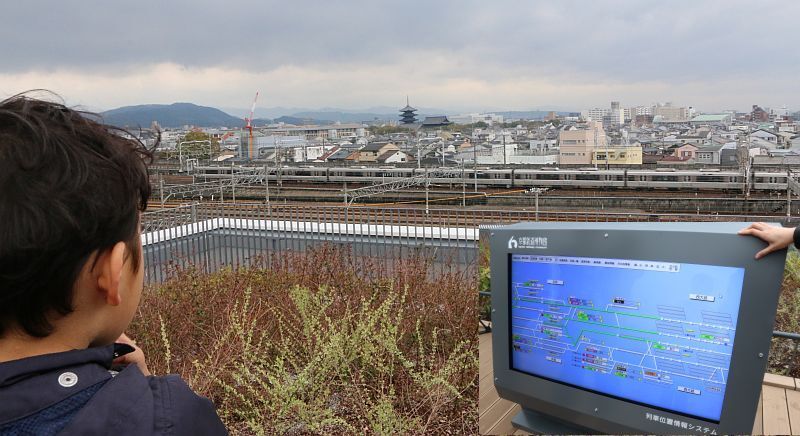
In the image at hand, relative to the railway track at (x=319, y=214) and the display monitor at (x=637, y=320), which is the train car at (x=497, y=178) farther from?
the display monitor at (x=637, y=320)

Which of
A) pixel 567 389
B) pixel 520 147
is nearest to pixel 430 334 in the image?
pixel 520 147

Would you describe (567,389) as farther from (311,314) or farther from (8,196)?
(311,314)

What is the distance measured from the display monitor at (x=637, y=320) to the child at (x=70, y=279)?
55 centimetres

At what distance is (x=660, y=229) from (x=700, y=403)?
0.27m

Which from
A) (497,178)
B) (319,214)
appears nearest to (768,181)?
(497,178)

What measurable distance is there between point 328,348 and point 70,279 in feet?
7.17

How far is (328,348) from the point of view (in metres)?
2.90

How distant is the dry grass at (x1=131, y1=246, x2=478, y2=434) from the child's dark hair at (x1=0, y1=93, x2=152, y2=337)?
1.22 m

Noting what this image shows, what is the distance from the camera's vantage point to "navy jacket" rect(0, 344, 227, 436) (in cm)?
72

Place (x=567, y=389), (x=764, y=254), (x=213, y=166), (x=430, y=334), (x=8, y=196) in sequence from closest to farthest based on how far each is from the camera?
(x=8, y=196) < (x=764, y=254) < (x=567, y=389) < (x=430, y=334) < (x=213, y=166)

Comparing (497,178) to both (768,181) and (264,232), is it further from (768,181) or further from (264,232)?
(264,232)

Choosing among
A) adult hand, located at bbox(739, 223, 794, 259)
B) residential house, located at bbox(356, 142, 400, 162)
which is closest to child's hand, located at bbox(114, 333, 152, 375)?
adult hand, located at bbox(739, 223, 794, 259)

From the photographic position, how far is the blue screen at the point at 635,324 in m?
0.90

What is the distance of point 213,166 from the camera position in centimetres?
1894
